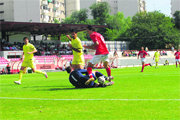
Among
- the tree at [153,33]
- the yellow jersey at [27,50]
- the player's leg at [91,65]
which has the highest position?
the tree at [153,33]

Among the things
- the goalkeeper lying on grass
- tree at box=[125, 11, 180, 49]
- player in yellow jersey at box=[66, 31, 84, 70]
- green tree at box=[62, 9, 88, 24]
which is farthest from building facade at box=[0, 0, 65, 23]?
the goalkeeper lying on grass

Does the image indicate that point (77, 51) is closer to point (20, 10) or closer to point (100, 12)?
point (20, 10)

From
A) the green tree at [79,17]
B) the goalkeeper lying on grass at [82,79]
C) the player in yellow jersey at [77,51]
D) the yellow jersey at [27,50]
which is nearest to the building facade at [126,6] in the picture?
the green tree at [79,17]

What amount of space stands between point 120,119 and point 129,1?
425 feet

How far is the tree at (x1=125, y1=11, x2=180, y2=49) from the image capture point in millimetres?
88562

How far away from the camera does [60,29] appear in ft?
188

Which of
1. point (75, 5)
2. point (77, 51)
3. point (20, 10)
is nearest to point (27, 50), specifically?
point (77, 51)

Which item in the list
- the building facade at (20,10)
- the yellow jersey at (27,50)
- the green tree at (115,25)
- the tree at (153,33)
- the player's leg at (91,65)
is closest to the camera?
the player's leg at (91,65)

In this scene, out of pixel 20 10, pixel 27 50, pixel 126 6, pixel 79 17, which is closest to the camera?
pixel 27 50

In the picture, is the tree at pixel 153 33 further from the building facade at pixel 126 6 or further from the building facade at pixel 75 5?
the building facade at pixel 126 6

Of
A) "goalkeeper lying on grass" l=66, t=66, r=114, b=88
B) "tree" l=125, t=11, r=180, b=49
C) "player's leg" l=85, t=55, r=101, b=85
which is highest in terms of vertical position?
"tree" l=125, t=11, r=180, b=49

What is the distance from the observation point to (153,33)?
89.4m

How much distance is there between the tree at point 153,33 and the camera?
88562 millimetres

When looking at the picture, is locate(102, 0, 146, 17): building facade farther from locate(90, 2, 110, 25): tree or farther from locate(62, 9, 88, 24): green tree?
locate(62, 9, 88, 24): green tree
